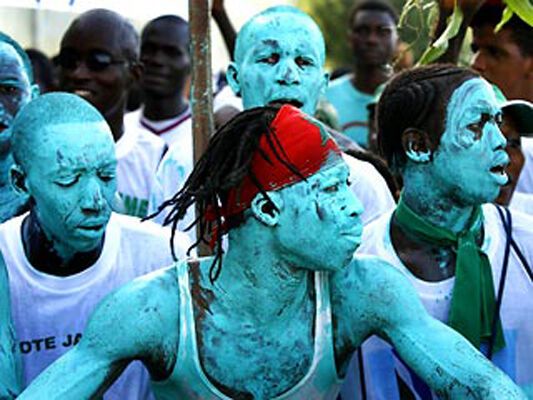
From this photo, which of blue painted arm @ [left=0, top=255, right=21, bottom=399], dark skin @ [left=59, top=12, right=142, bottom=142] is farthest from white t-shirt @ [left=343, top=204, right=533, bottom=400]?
dark skin @ [left=59, top=12, right=142, bottom=142]

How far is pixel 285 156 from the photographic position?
13.0ft

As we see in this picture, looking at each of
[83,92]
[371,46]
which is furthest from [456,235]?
[371,46]

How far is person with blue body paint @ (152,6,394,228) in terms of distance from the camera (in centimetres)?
534

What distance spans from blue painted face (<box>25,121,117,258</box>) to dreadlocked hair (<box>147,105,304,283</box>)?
0.49 metres

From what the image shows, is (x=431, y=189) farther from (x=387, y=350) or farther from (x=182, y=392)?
(x=182, y=392)

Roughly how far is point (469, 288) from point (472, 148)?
425 millimetres

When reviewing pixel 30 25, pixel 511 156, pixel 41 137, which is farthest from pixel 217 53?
pixel 41 137

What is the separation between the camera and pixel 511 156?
5809 mm

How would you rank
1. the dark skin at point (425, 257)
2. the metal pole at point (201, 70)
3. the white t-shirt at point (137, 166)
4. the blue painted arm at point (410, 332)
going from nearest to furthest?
1. the blue painted arm at point (410, 332)
2. the dark skin at point (425, 257)
3. the metal pole at point (201, 70)
4. the white t-shirt at point (137, 166)

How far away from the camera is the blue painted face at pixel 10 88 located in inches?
208

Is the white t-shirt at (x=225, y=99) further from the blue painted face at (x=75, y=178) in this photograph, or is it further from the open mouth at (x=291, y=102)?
the blue painted face at (x=75, y=178)

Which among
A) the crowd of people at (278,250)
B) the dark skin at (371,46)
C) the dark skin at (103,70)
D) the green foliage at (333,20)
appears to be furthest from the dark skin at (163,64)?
the green foliage at (333,20)

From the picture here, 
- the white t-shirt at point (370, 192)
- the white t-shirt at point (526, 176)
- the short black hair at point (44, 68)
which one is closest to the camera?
the white t-shirt at point (370, 192)

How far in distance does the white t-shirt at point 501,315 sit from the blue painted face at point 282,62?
0.91 metres
